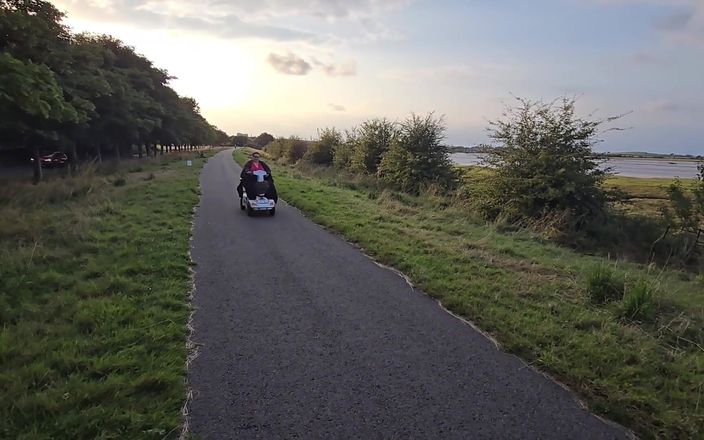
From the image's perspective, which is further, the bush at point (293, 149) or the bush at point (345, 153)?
the bush at point (293, 149)

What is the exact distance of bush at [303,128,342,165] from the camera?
38844mm

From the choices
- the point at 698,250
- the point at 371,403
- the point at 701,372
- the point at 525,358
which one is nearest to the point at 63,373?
the point at 371,403

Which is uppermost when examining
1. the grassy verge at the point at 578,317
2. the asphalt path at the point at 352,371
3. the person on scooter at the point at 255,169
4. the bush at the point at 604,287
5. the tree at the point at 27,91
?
the tree at the point at 27,91

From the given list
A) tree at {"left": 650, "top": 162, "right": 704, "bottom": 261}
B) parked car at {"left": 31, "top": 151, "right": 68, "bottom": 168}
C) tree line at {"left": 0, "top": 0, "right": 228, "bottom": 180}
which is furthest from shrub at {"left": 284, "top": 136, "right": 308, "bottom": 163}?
tree at {"left": 650, "top": 162, "right": 704, "bottom": 261}

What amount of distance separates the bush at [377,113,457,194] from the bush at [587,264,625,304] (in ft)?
51.4

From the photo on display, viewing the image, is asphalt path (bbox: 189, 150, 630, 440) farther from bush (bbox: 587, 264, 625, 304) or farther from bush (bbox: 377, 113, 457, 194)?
bush (bbox: 377, 113, 457, 194)

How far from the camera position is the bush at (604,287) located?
627 cm

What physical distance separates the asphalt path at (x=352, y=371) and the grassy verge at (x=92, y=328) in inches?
12.8

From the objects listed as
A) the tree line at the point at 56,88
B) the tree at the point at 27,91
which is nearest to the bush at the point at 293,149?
the tree line at the point at 56,88

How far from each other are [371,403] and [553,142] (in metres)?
13.6

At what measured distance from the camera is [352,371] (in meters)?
4.07

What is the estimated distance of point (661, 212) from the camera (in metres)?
15.6

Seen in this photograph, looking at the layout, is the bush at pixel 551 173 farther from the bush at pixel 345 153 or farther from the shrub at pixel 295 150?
the shrub at pixel 295 150

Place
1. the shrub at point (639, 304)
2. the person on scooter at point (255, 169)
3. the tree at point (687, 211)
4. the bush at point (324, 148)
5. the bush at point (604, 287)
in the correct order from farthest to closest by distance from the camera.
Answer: the bush at point (324, 148)
the tree at point (687, 211)
the person on scooter at point (255, 169)
the bush at point (604, 287)
the shrub at point (639, 304)
